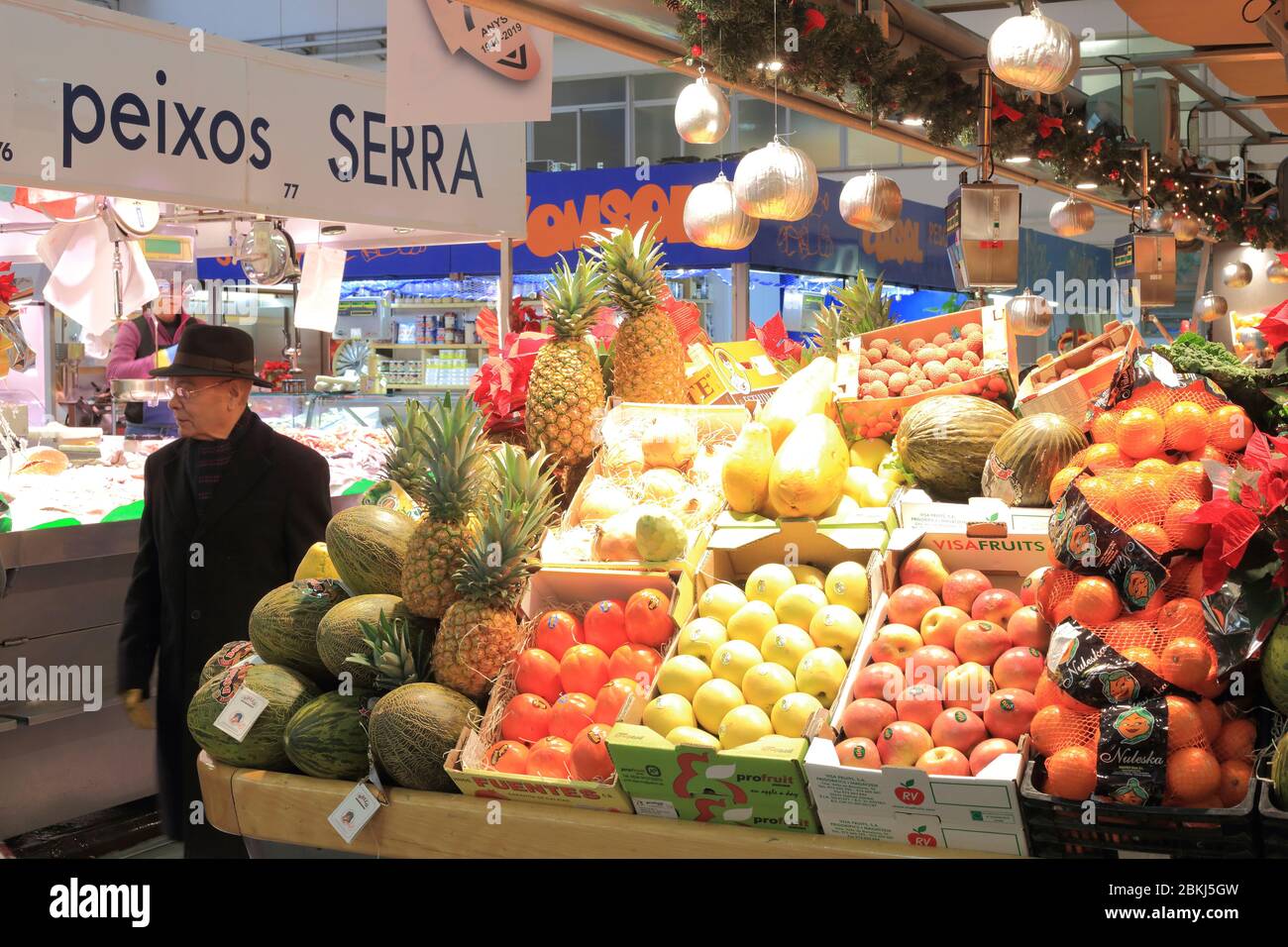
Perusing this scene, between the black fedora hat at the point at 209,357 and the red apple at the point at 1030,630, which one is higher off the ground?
the black fedora hat at the point at 209,357

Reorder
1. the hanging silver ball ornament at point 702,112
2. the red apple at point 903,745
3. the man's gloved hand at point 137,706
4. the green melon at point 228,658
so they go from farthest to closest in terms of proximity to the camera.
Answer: the hanging silver ball ornament at point 702,112 → the man's gloved hand at point 137,706 → the green melon at point 228,658 → the red apple at point 903,745

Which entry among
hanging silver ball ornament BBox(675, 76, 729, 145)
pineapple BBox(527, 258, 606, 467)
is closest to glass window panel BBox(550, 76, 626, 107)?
hanging silver ball ornament BBox(675, 76, 729, 145)

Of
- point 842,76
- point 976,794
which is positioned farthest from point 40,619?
point 842,76

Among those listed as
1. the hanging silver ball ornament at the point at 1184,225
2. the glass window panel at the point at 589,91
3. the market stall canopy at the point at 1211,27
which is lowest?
the hanging silver ball ornament at the point at 1184,225

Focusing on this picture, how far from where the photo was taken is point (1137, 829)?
1.85 meters

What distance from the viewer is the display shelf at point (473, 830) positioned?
2.04 meters

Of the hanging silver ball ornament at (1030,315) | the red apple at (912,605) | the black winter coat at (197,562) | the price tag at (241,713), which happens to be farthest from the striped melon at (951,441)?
the hanging silver ball ornament at (1030,315)

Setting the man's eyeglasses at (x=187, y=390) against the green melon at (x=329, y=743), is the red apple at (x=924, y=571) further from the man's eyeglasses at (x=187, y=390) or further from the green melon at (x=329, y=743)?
the man's eyeglasses at (x=187, y=390)

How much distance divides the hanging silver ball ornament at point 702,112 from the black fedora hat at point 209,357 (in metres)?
2.54

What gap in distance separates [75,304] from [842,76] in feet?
14.2

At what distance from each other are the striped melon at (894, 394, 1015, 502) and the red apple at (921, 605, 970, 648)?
0.55 meters

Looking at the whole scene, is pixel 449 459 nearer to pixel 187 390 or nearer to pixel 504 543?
pixel 504 543
